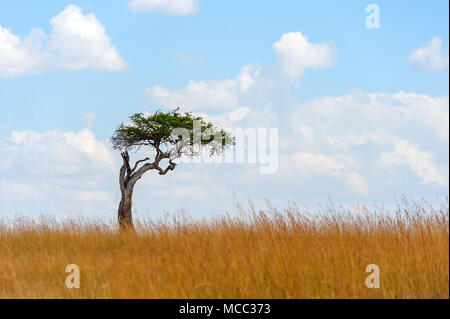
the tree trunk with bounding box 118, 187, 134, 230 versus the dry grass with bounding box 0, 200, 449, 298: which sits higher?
the tree trunk with bounding box 118, 187, 134, 230

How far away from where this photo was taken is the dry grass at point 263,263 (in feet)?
23.0

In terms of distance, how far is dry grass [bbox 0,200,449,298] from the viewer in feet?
23.0

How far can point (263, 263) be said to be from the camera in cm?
755

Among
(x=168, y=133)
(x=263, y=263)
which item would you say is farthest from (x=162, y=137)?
(x=263, y=263)

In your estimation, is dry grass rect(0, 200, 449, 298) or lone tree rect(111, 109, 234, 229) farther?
lone tree rect(111, 109, 234, 229)

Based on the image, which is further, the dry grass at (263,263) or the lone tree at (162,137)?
the lone tree at (162,137)

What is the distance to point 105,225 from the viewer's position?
14.7m

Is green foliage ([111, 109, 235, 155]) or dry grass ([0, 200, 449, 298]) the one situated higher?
green foliage ([111, 109, 235, 155])

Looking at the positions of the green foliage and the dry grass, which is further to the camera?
the green foliage

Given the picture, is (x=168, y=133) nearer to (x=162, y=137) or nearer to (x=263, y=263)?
(x=162, y=137)

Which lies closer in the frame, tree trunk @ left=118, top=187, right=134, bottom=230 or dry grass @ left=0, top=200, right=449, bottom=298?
dry grass @ left=0, top=200, right=449, bottom=298

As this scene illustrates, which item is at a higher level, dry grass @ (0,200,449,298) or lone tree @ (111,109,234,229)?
lone tree @ (111,109,234,229)
